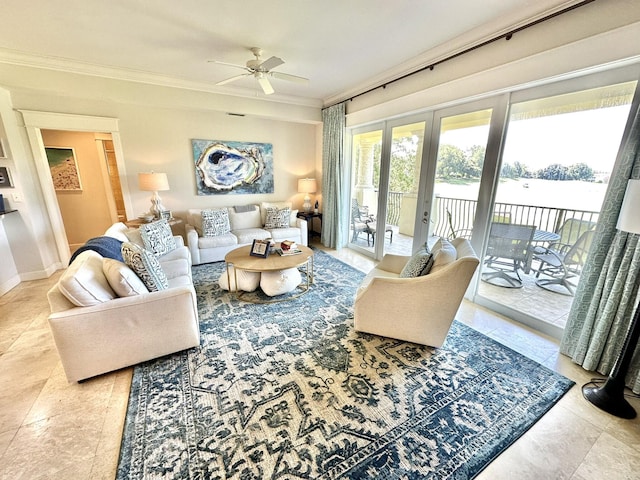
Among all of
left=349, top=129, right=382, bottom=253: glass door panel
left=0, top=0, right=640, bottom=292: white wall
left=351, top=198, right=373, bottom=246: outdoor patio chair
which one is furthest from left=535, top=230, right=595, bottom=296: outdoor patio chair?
left=351, top=198, right=373, bottom=246: outdoor patio chair

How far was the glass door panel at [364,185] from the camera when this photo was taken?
4.36 m

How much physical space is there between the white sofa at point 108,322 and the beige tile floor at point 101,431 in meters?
0.18

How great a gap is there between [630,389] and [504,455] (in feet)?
4.18

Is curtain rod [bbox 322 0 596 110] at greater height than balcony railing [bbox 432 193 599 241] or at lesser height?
greater

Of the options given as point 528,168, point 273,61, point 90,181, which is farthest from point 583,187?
point 90,181

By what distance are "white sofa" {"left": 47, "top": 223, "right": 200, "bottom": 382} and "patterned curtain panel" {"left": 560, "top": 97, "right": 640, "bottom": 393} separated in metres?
3.06

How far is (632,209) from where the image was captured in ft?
5.03

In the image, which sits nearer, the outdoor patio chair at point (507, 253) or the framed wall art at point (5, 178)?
the outdoor patio chair at point (507, 253)

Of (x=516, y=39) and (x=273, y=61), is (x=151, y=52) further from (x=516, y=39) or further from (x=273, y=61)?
(x=516, y=39)

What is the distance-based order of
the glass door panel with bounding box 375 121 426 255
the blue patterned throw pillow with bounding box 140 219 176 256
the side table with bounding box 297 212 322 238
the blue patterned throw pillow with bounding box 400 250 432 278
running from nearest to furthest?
the blue patterned throw pillow with bounding box 400 250 432 278
the blue patterned throw pillow with bounding box 140 219 176 256
the glass door panel with bounding box 375 121 426 255
the side table with bounding box 297 212 322 238

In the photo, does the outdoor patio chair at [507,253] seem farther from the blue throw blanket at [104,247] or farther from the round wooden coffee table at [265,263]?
the blue throw blanket at [104,247]

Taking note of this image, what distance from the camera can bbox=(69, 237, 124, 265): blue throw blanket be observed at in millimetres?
2254

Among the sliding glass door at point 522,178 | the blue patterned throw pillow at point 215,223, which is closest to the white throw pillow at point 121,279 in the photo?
the blue patterned throw pillow at point 215,223

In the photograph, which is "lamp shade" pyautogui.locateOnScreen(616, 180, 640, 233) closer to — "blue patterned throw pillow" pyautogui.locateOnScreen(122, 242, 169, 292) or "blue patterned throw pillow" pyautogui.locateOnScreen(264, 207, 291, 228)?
"blue patterned throw pillow" pyautogui.locateOnScreen(122, 242, 169, 292)
